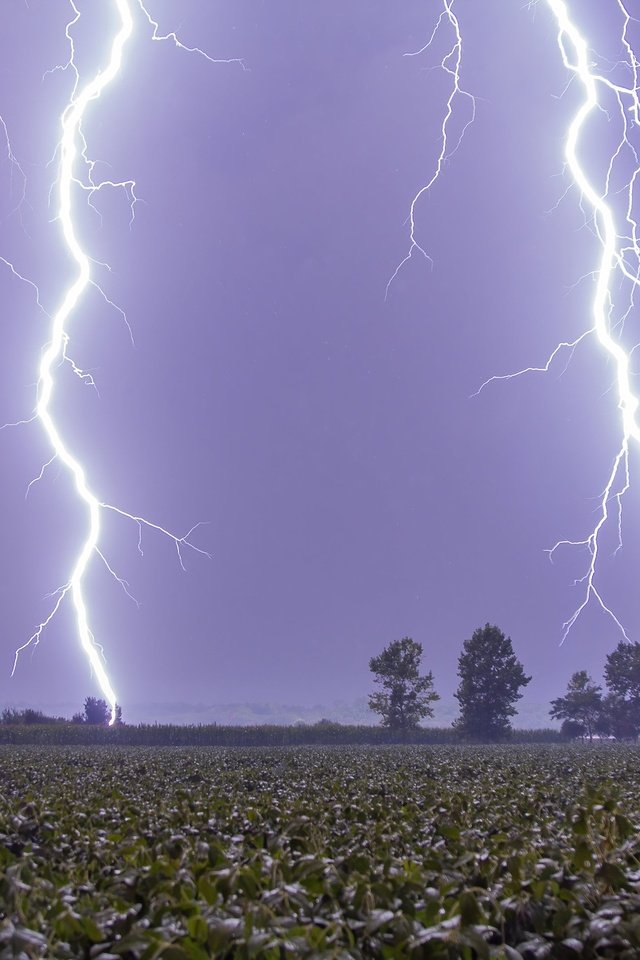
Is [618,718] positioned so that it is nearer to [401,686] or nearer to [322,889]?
[401,686]

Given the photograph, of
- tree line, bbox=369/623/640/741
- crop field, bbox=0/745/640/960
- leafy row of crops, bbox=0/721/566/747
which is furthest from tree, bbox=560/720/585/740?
crop field, bbox=0/745/640/960

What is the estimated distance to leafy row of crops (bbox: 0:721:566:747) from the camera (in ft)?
180

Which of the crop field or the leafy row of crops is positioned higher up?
the crop field

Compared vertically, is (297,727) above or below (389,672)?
below

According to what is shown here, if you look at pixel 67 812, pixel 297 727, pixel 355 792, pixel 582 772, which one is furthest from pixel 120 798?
pixel 297 727

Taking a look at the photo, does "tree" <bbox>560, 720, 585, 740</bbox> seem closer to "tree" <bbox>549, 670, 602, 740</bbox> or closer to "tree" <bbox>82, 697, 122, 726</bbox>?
"tree" <bbox>549, 670, 602, 740</bbox>

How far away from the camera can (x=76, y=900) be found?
3.18 meters

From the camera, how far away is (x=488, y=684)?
2731 inches

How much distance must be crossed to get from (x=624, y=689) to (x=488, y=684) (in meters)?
17.3

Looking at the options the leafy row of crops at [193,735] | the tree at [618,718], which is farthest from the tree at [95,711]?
the tree at [618,718]

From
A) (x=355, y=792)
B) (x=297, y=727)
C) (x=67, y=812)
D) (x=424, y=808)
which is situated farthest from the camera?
(x=297, y=727)

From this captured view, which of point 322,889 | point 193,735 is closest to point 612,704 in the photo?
point 193,735

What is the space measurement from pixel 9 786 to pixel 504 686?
63.3 meters

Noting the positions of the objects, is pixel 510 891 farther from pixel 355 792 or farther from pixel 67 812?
pixel 355 792
